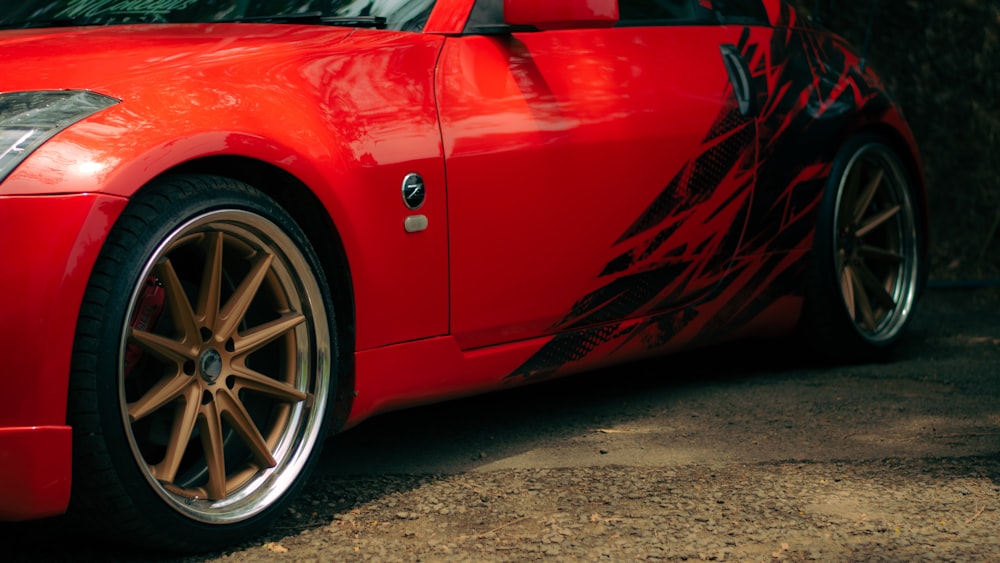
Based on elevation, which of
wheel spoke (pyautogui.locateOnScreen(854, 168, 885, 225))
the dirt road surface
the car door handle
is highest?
the car door handle

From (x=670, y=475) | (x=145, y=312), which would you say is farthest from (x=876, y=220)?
(x=145, y=312)

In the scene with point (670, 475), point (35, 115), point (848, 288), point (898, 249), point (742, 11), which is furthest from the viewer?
point (898, 249)

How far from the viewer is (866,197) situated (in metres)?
5.20

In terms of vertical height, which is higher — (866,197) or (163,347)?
(866,197)

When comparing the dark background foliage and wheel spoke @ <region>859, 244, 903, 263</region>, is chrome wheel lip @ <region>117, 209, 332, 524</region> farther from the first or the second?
the dark background foliage

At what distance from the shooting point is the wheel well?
10.2ft

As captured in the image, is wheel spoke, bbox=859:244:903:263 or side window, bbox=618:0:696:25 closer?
side window, bbox=618:0:696:25

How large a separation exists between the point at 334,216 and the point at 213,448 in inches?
22.7

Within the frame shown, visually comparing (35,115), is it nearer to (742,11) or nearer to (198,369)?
(198,369)

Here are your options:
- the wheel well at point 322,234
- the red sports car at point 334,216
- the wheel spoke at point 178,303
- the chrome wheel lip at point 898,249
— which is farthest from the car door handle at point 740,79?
the wheel spoke at point 178,303

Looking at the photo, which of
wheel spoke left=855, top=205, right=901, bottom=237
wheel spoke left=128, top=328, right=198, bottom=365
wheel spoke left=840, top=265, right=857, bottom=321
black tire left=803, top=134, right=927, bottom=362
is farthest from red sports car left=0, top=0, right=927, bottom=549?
wheel spoke left=855, top=205, right=901, bottom=237

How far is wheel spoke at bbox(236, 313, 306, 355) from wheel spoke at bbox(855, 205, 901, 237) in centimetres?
260

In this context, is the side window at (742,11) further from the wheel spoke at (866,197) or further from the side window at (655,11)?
the wheel spoke at (866,197)

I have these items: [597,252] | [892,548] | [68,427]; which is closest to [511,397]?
[597,252]
